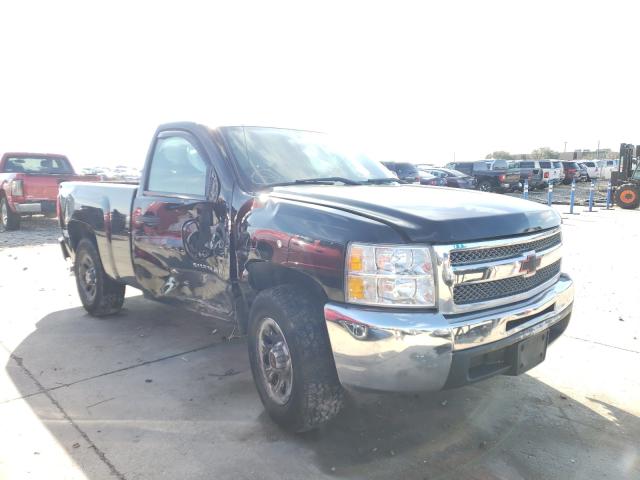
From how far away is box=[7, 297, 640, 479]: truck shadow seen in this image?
2838 millimetres

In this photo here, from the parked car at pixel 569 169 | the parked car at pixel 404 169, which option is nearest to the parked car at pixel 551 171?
the parked car at pixel 569 169

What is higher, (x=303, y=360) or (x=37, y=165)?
(x=37, y=165)

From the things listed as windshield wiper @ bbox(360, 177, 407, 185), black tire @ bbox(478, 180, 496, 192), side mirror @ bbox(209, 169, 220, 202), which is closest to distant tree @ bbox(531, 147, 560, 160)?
black tire @ bbox(478, 180, 496, 192)

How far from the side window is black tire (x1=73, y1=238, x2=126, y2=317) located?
145cm

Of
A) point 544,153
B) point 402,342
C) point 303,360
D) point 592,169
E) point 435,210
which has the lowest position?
point 303,360

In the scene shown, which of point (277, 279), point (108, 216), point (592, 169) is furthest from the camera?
point (592, 169)

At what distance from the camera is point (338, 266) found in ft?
8.84

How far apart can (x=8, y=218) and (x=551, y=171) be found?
2765 centimetres

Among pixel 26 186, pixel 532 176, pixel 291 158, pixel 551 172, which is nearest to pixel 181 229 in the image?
pixel 291 158

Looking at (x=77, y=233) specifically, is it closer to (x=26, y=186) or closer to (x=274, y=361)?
(x=274, y=361)

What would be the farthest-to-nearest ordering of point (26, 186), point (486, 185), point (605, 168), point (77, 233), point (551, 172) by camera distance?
point (605, 168) → point (551, 172) → point (486, 185) → point (26, 186) → point (77, 233)

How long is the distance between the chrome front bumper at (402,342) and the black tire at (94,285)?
138 inches

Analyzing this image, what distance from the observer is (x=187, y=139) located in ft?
13.0

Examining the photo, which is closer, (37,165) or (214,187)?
(214,187)
